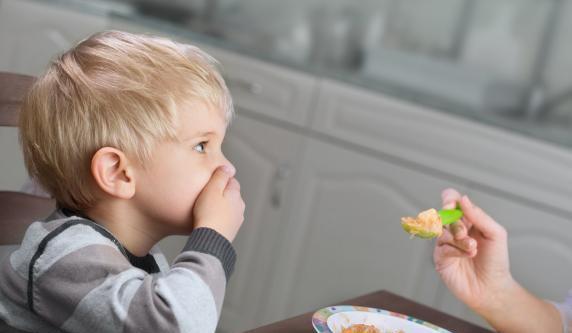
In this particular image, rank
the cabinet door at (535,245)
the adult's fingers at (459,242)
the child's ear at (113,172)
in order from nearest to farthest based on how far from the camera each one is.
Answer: the child's ear at (113,172)
the adult's fingers at (459,242)
the cabinet door at (535,245)

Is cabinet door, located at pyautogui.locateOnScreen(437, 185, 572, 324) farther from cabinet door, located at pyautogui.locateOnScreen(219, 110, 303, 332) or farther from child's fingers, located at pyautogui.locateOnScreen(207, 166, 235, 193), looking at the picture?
child's fingers, located at pyautogui.locateOnScreen(207, 166, 235, 193)

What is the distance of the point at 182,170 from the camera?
3.46 feet

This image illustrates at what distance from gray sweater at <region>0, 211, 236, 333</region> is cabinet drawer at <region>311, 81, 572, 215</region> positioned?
150 centimetres

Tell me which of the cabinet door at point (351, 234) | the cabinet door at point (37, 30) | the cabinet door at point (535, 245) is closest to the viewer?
the cabinet door at point (535, 245)

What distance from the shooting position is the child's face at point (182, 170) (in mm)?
1050

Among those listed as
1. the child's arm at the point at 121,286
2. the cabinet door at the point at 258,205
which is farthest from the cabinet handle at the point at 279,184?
the child's arm at the point at 121,286

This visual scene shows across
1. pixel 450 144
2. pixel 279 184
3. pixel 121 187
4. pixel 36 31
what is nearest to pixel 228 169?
pixel 121 187

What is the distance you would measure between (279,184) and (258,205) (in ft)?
0.30

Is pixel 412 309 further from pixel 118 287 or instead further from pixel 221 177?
pixel 118 287

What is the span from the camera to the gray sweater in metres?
0.93

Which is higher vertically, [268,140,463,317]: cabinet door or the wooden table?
the wooden table

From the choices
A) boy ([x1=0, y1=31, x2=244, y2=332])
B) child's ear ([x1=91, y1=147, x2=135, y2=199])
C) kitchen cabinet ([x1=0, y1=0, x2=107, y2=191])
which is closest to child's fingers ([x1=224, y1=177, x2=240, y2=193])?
boy ([x1=0, y1=31, x2=244, y2=332])

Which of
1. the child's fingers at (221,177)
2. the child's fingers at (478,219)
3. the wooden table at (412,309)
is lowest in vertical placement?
the wooden table at (412,309)

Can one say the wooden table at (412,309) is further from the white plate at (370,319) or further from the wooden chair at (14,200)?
the wooden chair at (14,200)
